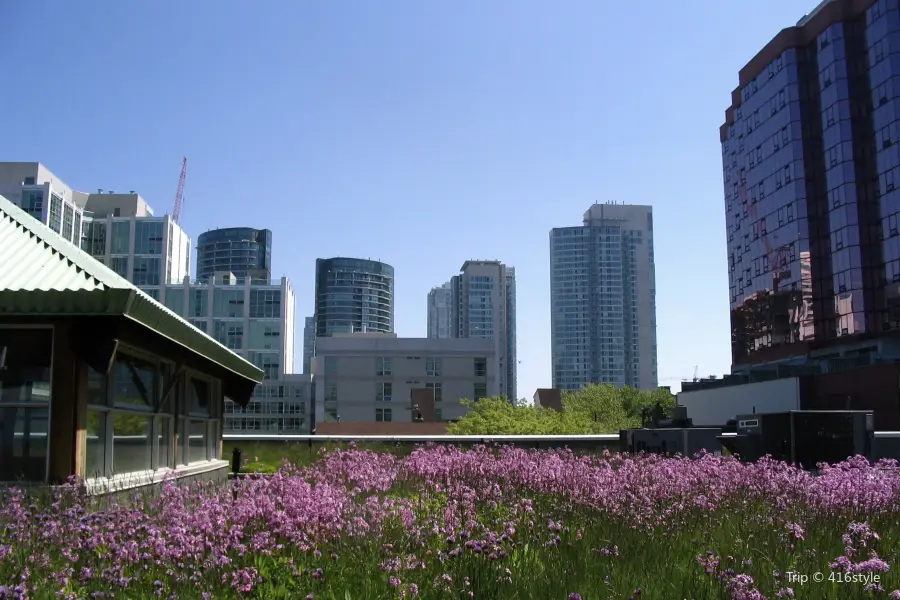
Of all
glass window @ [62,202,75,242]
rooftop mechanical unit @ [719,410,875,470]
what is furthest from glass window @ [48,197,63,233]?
rooftop mechanical unit @ [719,410,875,470]

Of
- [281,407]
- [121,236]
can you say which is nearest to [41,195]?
[121,236]

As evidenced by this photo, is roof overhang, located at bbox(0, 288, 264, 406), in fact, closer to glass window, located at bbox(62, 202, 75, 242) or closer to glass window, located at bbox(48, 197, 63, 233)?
glass window, located at bbox(48, 197, 63, 233)

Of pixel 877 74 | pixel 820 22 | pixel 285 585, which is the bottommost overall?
pixel 285 585

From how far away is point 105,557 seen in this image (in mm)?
7031

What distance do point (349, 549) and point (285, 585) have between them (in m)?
0.83

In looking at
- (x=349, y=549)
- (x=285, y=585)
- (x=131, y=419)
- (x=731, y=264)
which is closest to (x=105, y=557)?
(x=285, y=585)

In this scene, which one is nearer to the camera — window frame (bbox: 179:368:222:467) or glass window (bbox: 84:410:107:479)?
glass window (bbox: 84:410:107:479)

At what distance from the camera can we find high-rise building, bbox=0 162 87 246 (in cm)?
15175

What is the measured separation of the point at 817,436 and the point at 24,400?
1508 cm

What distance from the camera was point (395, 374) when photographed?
132500 millimetres

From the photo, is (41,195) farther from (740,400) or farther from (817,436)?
(817,436)

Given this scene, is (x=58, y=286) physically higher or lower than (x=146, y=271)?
lower

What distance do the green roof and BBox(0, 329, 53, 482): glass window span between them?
0.70 meters

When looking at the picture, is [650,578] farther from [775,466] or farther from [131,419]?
[131,419]
